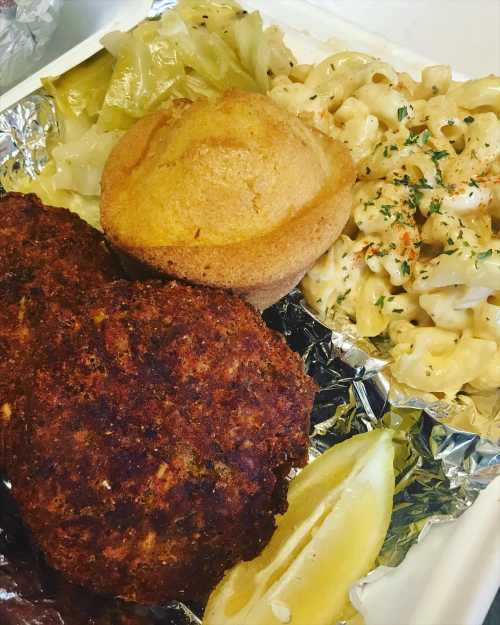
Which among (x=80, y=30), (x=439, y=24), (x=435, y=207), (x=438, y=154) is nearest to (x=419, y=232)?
(x=435, y=207)

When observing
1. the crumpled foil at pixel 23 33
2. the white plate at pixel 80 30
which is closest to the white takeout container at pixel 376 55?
the white plate at pixel 80 30

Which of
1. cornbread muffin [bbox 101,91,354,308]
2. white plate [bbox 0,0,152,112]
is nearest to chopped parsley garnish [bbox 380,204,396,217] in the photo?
cornbread muffin [bbox 101,91,354,308]

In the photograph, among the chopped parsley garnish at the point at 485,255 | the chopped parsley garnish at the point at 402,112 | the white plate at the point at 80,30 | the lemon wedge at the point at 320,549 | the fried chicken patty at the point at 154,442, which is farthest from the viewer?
the white plate at the point at 80,30

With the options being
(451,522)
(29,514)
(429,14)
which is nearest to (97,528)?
(29,514)

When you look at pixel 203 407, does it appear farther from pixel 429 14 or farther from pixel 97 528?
pixel 429 14

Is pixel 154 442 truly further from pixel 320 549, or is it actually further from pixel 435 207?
pixel 435 207

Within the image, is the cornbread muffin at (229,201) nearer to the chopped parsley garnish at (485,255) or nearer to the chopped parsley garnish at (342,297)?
the chopped parsley garnish at (342,297)
